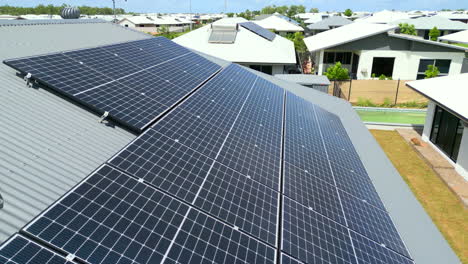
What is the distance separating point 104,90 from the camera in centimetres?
956

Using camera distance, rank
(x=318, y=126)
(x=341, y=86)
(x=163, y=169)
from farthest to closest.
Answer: (x=341, y=86)
(x=318, y=126)
(x=163, y=169)

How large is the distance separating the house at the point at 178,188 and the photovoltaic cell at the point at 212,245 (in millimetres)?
22

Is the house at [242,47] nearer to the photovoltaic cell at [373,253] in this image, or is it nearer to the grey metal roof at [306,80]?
the grey metal roof at [306,80]

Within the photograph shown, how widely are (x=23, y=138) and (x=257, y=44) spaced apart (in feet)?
110

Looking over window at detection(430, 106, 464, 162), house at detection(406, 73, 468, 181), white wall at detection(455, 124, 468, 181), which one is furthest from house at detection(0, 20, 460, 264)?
window at detection(430, 106, 464, 162)

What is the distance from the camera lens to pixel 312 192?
30.1 ft

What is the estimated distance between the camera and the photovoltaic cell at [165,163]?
6.75 meters

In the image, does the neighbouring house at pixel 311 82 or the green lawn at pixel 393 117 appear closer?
the neighbouring house at pixel 311 82

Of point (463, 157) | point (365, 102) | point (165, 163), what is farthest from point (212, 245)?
point (365, 102)

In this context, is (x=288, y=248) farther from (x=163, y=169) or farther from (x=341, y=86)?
(x=341, y=86)

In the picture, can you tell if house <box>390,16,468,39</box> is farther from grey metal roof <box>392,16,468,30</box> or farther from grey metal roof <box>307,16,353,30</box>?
grey metal roof <box>307,16,353,30</box>

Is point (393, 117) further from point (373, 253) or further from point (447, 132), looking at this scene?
point (373, 253)

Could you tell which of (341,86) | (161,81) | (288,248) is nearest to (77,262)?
(288,248)

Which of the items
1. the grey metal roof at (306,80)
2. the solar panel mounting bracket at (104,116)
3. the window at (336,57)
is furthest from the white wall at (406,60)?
the solar panel mounting bracket at (104,116)
